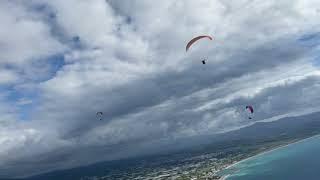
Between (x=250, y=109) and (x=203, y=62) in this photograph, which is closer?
(x=203, y=62)

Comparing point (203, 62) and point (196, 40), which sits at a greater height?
point (196, 40)

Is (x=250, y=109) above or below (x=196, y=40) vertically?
below

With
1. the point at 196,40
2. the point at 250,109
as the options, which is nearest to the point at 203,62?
the point at 196,40

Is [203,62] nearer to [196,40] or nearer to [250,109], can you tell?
[196,40]

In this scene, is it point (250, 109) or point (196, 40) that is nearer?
point (196, 40)
